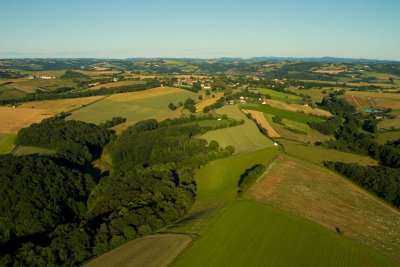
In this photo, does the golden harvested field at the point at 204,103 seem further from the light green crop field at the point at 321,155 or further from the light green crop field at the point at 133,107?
the light green crop field at the point at 321,155

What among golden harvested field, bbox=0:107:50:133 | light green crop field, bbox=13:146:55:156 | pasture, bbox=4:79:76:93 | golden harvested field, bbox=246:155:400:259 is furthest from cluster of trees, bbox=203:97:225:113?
pasture, bbox=4:79:76:93

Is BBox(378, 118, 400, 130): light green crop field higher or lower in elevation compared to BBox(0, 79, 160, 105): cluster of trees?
lower

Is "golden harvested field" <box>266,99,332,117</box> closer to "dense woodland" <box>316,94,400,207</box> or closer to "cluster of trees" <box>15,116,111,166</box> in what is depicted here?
"dense woodland" <box>316,94,400,207</box>

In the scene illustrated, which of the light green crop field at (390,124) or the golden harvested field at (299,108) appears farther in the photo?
the golden harvested field at (299,108)

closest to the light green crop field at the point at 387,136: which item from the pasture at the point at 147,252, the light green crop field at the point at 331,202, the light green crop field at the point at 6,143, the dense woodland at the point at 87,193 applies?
the light green crop field at the point at 331,202

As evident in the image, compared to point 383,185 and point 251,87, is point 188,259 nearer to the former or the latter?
point 383,185

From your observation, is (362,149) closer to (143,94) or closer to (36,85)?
(143,94)

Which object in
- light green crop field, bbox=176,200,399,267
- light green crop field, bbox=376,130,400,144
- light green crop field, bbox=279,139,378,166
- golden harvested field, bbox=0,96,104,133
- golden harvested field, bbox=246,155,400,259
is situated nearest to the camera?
light green crop field, bbox=176,200,399,267
